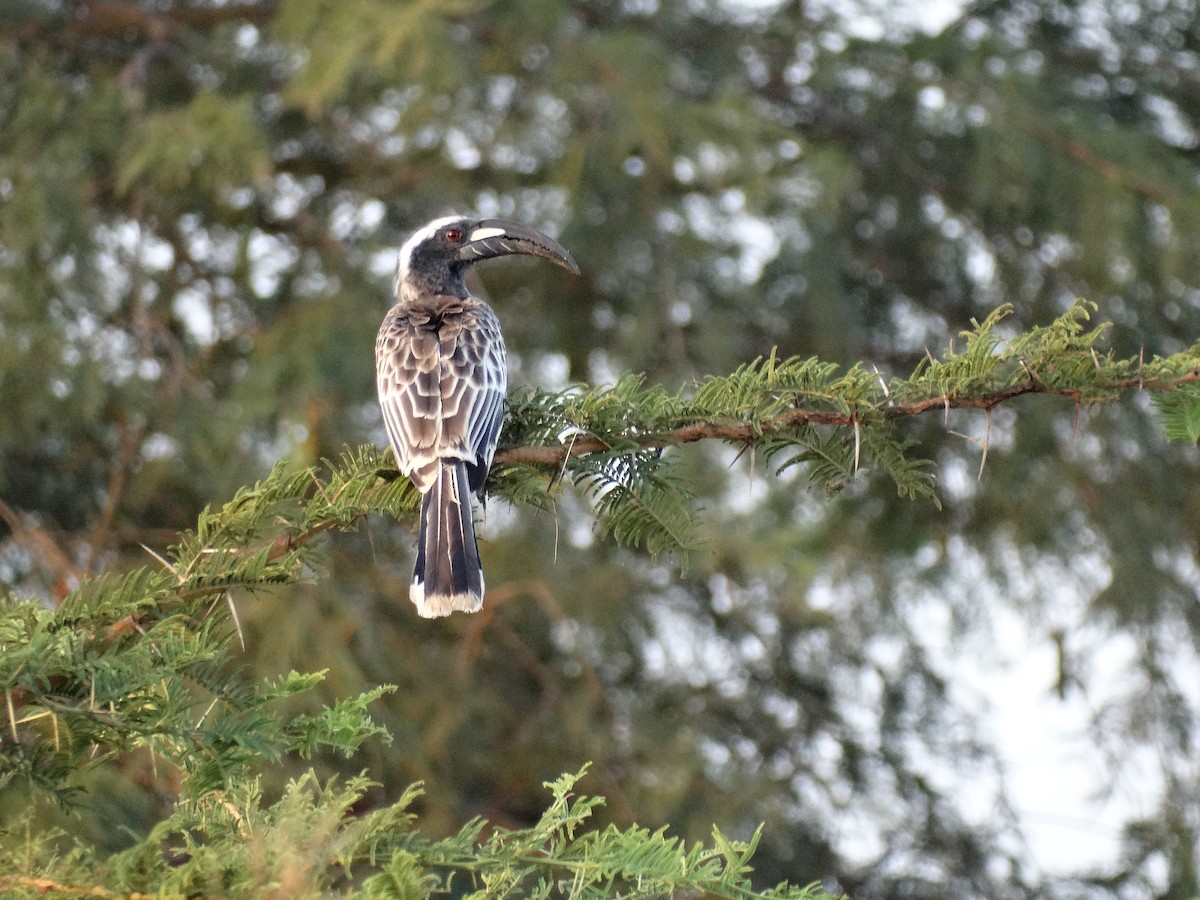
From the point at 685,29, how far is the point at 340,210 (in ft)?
5.86

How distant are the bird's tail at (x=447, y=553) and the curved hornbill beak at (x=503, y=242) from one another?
4.78 ft

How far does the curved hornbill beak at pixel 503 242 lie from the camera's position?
15.0ft

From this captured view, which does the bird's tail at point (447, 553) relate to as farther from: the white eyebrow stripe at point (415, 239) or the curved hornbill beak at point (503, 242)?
the white eyebrow stripe at point (415, 239)

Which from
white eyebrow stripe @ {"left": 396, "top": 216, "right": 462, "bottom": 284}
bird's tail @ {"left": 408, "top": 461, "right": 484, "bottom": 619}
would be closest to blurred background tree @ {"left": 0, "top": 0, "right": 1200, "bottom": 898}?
white eyebrow stripe @ {"left": 396, "top": 216, "right": 462, "bottom": 284}

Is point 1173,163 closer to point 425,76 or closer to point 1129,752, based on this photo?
point 1129,752

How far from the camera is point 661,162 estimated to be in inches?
213

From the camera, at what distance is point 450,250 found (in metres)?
4.95

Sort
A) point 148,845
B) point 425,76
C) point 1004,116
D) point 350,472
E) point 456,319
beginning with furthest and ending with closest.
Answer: point 1004,116, point 425,76, point 456,319, point 350,472, point 148,845

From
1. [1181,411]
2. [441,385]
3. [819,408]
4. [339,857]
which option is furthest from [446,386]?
[339,857]

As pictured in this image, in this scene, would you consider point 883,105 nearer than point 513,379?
No

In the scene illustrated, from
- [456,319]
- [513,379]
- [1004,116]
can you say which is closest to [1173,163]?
[1004,116]

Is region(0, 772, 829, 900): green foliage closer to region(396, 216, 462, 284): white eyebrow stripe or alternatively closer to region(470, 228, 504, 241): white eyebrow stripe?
region(470, 228, 504, 241): white eyebrow stripe

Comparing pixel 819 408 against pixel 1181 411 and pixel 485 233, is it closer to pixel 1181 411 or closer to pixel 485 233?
pixel 1181 411

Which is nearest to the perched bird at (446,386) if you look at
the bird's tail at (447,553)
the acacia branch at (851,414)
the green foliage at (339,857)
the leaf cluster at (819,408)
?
the bird's tail at (447,553)
